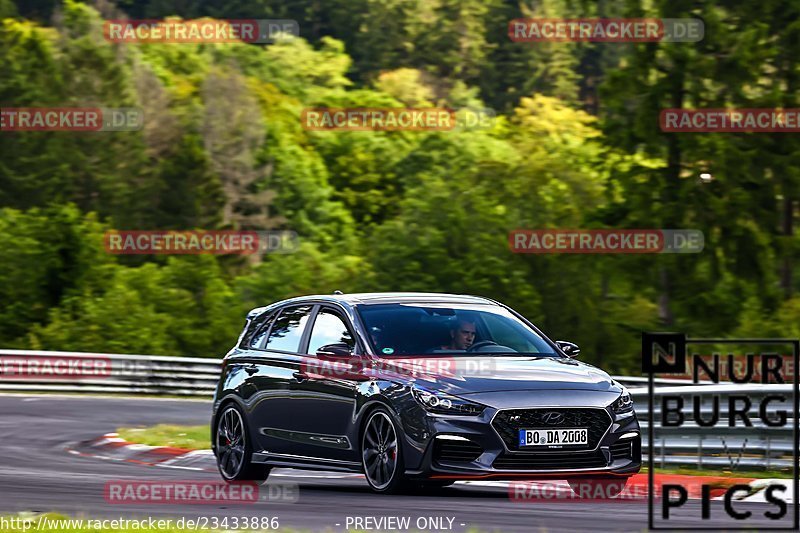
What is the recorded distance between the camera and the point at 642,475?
15.4 metres

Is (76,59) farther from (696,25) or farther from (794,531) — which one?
(794,531)

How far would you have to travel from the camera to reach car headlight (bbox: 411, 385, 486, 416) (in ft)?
40.5

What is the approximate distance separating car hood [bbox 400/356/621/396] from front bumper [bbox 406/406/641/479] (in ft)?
0.80

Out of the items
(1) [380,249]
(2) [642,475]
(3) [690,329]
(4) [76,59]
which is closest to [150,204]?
(4) [76,59]

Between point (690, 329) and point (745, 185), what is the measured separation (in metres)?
4.89
